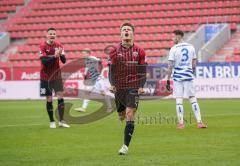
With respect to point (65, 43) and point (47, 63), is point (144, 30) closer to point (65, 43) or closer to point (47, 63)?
point (65, 43)

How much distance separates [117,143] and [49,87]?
162 inches

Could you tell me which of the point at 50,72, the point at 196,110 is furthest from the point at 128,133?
the point at 50,72

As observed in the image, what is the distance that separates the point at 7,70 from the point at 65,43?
6696 millimetres

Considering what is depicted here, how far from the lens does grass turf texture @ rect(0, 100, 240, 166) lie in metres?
9.40

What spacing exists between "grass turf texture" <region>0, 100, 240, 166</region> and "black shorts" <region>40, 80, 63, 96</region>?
86cm

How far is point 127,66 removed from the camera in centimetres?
1051

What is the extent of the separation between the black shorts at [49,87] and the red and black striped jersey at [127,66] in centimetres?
503

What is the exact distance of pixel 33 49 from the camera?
37.4 meters

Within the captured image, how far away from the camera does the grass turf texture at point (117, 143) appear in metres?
9.40

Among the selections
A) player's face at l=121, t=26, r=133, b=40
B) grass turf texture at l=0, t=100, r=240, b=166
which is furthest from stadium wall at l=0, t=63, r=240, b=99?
player's face at l=121, t=26, r=133, b=40

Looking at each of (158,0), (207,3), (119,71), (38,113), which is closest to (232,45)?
(207,3)

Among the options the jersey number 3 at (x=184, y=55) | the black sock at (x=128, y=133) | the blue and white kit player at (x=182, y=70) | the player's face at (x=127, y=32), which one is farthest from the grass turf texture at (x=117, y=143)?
the player's face at (x=127, y=32)

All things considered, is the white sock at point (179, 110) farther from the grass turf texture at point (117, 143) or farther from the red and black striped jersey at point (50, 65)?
the red and black striped jersey at point (50, 65)

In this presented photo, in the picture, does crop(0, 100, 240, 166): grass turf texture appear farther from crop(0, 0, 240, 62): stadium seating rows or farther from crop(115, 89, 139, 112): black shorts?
crop(0, 0, 240, 62): stadium seating rows
